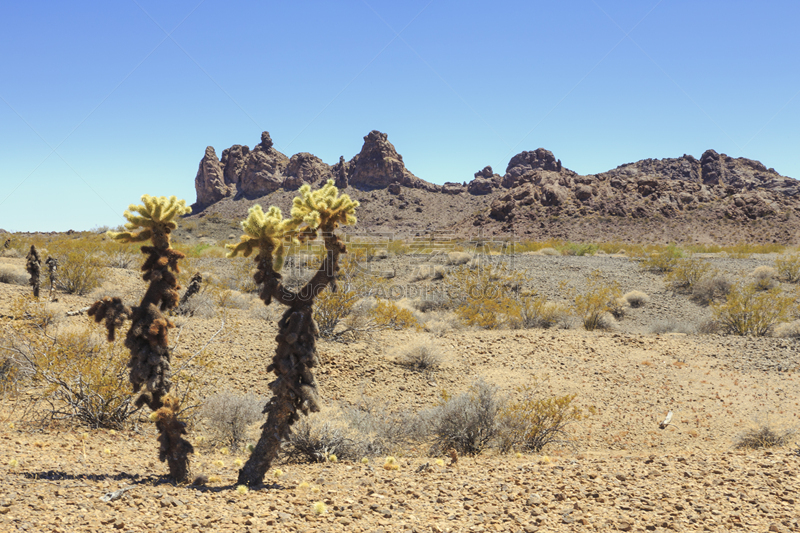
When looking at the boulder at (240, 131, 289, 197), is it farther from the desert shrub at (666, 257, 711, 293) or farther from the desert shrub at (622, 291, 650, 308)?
the desert shrub at (622, 291, 650, 308)

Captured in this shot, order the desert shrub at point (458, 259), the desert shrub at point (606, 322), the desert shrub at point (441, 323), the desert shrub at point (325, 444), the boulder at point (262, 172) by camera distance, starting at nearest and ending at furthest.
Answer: the desert shrub at point (325, 444)
the desert shrub at point (441, 323)
the desert shrub at point (606, 322)
the desert shrub at point (458, 259)
the boulder at point (262, 172)

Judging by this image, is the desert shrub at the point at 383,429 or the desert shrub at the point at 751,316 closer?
the desert shrub at the point at 383,429

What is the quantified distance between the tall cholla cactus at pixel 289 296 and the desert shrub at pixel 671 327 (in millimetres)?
11220

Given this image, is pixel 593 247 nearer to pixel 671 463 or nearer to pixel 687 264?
Result: pixel 687 264

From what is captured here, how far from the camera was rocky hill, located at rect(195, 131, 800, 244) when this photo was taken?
158ft

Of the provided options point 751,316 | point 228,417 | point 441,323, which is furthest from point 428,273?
point 228,417

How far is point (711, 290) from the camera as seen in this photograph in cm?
1634

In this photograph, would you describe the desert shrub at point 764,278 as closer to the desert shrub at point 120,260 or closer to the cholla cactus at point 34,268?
the cholla cactus at point 34,268

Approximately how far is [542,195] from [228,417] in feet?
188

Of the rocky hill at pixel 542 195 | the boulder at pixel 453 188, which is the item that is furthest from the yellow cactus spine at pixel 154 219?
the boulder at pixel 453 188

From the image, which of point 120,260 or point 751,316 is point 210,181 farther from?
point 751,316

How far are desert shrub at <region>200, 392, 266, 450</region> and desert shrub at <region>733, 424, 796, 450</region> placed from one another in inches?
249

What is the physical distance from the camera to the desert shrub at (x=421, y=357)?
8.98 m

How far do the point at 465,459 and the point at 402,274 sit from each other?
50.7 feet
